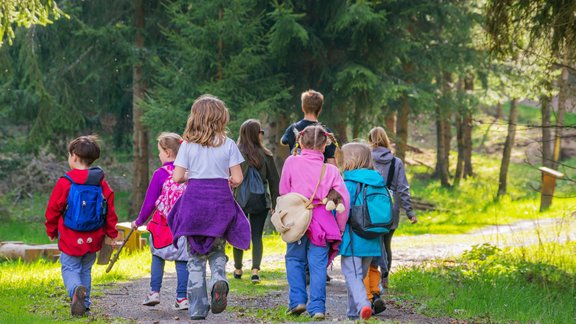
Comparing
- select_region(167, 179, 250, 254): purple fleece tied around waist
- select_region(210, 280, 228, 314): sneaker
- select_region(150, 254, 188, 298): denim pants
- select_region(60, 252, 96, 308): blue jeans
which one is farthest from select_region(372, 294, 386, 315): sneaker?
select_region(60, 252, 96, 308): blue jeans

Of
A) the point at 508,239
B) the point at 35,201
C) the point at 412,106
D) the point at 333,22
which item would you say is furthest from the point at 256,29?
the point at 35,201

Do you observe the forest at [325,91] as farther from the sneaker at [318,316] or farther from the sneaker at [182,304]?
the sneaker at [182,304]

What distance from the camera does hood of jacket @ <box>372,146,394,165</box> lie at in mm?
9516

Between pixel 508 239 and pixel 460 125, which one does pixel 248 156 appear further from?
pixel 460 125

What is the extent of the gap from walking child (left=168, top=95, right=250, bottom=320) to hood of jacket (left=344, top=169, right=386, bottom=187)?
1.01 m

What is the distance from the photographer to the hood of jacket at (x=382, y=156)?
31.2ft

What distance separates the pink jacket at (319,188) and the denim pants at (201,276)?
79 cm

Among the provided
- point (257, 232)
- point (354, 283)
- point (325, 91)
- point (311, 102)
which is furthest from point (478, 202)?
point (354, 283)

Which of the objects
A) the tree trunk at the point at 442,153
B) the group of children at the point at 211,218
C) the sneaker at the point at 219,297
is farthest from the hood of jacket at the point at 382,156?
the tree trunk at the point at 442,153

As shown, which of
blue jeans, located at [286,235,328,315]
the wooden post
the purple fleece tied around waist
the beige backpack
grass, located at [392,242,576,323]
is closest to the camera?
the purple fleece tied around waist

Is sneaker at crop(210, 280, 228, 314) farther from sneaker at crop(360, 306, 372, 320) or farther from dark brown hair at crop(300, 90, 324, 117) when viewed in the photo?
dark brown hair at crop(300, 90, 324, 117)

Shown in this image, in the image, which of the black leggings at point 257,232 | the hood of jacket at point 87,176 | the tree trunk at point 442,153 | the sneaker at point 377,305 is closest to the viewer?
the hood of jacket at point 87,176

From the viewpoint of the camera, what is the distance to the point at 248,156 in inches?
391

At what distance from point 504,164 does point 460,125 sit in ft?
9.34
